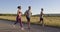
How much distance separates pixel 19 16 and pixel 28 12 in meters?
0.72

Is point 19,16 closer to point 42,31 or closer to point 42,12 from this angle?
point 42,31

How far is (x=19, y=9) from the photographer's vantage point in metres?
15.2

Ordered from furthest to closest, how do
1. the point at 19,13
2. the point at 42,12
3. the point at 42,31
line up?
the point at 42,12
the point at 19,13
the point at 42,31

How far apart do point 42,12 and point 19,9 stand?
3887 millimetres

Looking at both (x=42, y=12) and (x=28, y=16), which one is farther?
(x=42, y=12)

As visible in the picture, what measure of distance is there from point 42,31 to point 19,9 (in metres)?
2.34

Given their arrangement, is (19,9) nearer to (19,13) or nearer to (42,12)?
(19,13)

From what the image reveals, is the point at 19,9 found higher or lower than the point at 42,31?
higher

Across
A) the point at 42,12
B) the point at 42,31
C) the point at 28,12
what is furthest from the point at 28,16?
the point at 42,12

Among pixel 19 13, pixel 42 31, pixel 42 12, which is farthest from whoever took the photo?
pixel 42 12

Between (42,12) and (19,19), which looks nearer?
(19,19)

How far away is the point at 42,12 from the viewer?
61.1 ft

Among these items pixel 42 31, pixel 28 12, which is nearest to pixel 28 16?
pixel 28 12

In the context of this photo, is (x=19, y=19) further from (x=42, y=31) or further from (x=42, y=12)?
(x=42, y=12)
